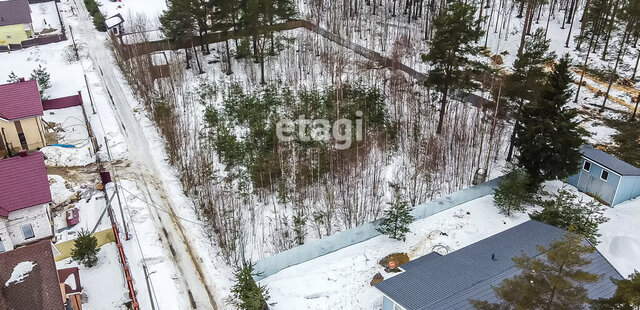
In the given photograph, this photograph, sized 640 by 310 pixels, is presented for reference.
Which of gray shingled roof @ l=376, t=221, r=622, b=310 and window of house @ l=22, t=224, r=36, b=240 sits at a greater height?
gray shingled roof @ l=376, t=221, r=622, b=310

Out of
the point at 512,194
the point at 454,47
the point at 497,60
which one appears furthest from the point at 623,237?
the point at 497,60

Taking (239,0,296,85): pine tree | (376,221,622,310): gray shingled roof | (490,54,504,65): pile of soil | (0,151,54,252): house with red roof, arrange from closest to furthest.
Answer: (376,221,622,310): gray shingled roof < (0,151,54,252): house with red roof < (239,0,296,85): pine tree < (490,54,504,65): pile of soil

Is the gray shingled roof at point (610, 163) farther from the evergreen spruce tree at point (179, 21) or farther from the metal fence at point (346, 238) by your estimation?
the evergreen spruce tree at point (179, 21)

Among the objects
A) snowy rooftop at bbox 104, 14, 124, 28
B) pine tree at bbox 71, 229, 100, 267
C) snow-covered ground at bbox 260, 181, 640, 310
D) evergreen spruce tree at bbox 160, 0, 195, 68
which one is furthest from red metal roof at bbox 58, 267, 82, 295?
snowy rooftop at bbox 104, 14, 124, 28

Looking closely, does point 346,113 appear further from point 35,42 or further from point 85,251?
point 35,42

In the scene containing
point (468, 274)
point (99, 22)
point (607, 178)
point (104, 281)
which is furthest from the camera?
point (99, 22)

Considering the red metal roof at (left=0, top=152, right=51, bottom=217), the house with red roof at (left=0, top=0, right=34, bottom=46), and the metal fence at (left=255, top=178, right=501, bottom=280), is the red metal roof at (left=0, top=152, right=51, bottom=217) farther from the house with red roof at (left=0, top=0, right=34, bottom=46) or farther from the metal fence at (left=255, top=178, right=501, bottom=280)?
the house with red roof at (left=0, top=0, right=34, bottom=46)
